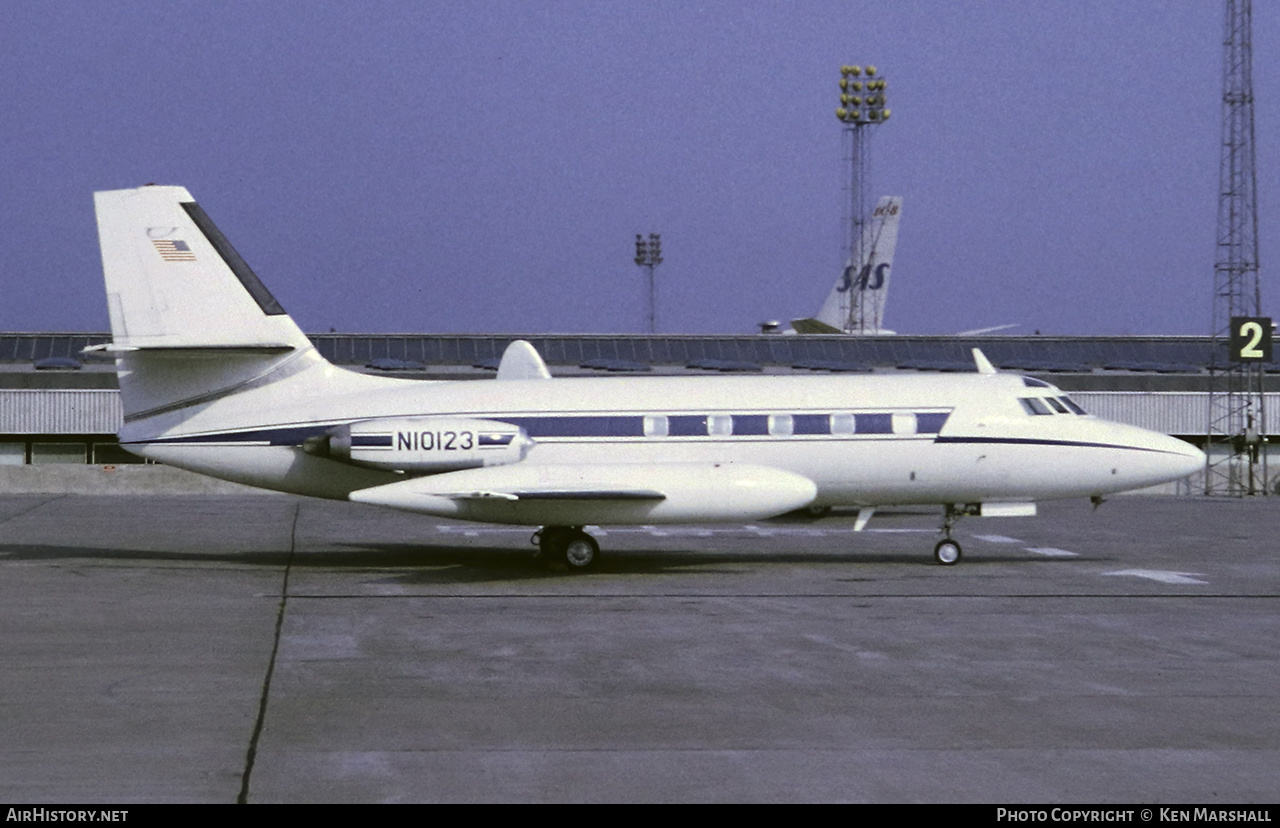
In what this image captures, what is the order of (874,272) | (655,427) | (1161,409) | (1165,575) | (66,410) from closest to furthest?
(1165,575) < (655,427) < (66,410) < (1161,409) < (874,272)

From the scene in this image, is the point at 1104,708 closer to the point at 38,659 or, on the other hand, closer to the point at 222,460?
the point at 38,659

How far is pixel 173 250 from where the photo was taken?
22.9m

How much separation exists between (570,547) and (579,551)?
0.54ft

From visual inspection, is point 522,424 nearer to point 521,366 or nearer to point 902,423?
point 521,366

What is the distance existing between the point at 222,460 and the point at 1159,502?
3124 cm

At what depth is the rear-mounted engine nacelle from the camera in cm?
2222

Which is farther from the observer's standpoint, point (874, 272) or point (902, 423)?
point (874, 272)

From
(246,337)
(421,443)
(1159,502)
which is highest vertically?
(246,337)

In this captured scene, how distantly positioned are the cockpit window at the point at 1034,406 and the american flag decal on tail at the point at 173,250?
517 inches

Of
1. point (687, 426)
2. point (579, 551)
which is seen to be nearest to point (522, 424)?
point (579, 551)

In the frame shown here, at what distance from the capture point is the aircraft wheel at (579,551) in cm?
2286

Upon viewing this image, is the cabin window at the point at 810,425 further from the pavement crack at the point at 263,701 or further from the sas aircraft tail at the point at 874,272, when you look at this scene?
the sas aircraft tail at the point at 874,272

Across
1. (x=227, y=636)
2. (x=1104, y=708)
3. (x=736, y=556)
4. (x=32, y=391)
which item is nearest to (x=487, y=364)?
(x=32, y=391)

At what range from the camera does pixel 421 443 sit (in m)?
22.2
